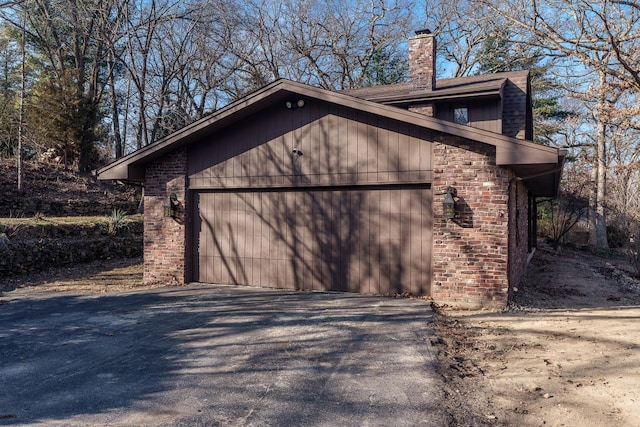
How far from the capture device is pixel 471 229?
743cm

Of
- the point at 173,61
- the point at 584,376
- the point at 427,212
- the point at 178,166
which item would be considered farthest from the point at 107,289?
the point at 173,61

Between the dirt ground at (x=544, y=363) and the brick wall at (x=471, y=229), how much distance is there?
46cm

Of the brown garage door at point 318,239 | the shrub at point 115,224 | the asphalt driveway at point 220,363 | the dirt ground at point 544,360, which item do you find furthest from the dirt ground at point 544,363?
the shrub at point 115,224

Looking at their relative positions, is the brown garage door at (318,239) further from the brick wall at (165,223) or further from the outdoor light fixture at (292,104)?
the outdoor light fixture at (292,104)

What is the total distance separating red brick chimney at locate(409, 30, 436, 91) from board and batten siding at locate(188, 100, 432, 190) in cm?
374

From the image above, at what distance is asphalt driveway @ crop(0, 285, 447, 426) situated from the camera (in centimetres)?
357

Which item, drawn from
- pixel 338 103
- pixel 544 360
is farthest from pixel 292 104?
pixel 544 360

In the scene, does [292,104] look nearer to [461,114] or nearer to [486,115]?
[461,114]

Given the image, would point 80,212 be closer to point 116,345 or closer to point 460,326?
point 116,345

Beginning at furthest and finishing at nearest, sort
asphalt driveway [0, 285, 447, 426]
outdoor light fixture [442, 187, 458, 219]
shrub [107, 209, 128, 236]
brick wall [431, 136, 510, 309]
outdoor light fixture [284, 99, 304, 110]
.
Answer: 1. shrub [107, 209, 128, 236]
2. outdoor light fixture [284, 99, 304, 110]
3. outdoor light fixture [442, 187, 458, 219]
4. brick wall [431, 136, 510, 309]
5. asphalt driveway [0, 285, 447, 426]

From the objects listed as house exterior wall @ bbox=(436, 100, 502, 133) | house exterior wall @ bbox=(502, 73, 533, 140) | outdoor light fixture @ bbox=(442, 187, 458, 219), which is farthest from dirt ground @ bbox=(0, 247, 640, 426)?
house exterior wall @ bbox=(502, 73, 533, 140)

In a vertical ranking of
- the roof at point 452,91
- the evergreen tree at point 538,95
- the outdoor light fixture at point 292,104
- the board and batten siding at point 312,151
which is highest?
the evergreen tree at point 538,95

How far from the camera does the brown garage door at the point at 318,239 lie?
8.09m

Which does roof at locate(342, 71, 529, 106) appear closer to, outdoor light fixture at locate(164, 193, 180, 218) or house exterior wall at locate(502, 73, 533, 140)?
house exterior wall at locate(502, 73, 533, 140)
